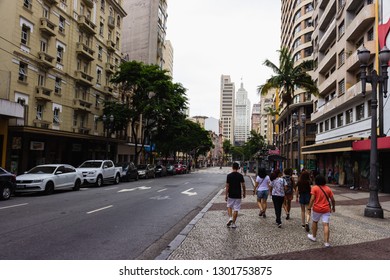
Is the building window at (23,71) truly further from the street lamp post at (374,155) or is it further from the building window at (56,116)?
the street lamp post at (374,155)

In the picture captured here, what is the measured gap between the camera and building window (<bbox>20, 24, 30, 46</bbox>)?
80.4 feet

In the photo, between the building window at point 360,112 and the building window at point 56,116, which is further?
the building window at point 56,116

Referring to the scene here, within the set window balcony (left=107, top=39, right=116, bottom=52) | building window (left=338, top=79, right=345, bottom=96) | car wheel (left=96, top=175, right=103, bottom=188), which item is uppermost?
window balcony (left=107, top=39, right=116, bottom=52)

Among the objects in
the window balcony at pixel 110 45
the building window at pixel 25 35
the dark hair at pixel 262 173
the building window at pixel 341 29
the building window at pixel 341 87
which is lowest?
the dark hair at pixel 262 173

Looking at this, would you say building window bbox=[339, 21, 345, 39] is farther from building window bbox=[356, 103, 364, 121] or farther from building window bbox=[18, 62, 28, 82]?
building window bbox=[18, 62, 28, 82]

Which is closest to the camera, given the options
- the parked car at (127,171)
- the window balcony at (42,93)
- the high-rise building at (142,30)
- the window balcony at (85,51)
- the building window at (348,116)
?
the window balcony at (42,93)

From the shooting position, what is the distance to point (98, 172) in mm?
22016

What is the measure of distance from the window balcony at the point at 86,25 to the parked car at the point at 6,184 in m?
22.2

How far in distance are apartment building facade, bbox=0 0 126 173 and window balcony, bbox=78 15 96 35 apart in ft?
0.10

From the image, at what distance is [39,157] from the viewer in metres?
26.9

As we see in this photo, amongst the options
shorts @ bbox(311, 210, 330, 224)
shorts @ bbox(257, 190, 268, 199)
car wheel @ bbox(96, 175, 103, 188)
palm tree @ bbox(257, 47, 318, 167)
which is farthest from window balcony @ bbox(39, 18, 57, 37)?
shorts @ bbox(311, 210, 330, 224)

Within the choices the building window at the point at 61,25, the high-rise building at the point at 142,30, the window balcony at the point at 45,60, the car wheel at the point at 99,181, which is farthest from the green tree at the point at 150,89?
the high-rise building at the point at 142,30

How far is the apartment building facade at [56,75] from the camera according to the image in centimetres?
2338

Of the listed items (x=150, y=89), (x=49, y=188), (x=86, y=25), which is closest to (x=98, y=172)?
(x=49, y=188)
